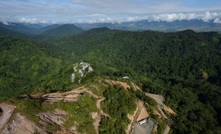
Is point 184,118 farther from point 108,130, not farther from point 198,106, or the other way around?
point 108,130

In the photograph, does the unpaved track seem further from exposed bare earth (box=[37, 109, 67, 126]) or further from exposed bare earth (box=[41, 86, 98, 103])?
exposed bare earth (box=[41, 86, 98, 103])

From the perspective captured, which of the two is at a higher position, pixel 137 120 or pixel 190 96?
pixel 137 120

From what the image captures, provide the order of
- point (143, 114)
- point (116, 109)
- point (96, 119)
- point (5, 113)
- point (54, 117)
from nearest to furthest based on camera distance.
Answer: point (5, 113) → point (54, 117) → point (96, 119) → point (116, 109) → point (143, 114)

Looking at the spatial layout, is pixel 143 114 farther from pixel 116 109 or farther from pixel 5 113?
pixel 5 113

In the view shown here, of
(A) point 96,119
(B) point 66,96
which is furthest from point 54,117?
(A) point 96,119

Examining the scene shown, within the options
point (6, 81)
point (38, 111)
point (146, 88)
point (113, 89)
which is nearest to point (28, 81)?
point (6, 81)

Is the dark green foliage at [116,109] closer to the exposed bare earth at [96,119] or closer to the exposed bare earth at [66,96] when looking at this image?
the exposed bare earth at [96,119]

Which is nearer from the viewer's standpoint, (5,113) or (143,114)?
(5,113)

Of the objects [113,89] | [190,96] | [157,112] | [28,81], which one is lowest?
[28,81]
